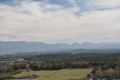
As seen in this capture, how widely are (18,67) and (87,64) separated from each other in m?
47.3

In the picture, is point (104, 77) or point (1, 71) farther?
point (1, 71)

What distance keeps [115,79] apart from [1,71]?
242ft

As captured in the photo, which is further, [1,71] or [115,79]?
[1,71]

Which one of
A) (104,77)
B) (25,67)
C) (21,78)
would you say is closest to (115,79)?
(104,77)

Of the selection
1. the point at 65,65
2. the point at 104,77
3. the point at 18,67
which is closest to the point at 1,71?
the point at 18,67

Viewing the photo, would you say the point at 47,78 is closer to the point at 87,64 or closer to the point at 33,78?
the point at 33,78

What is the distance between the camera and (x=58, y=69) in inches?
4744

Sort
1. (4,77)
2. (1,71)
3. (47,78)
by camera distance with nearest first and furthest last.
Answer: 1. (47,78)
2. (4,77)
3. (1,71)

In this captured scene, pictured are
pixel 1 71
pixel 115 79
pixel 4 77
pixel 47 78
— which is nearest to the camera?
pixel 115 79

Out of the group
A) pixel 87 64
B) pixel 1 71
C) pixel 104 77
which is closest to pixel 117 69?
pixel 104 77

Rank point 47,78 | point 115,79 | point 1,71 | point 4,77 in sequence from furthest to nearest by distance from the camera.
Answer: point 1,71 → point 4,77 → point 47,78 → point 115,79

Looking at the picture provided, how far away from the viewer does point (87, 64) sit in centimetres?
12012

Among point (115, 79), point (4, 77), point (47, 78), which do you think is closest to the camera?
point (115, 79)

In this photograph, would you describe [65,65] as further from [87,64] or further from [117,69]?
[117,69]
